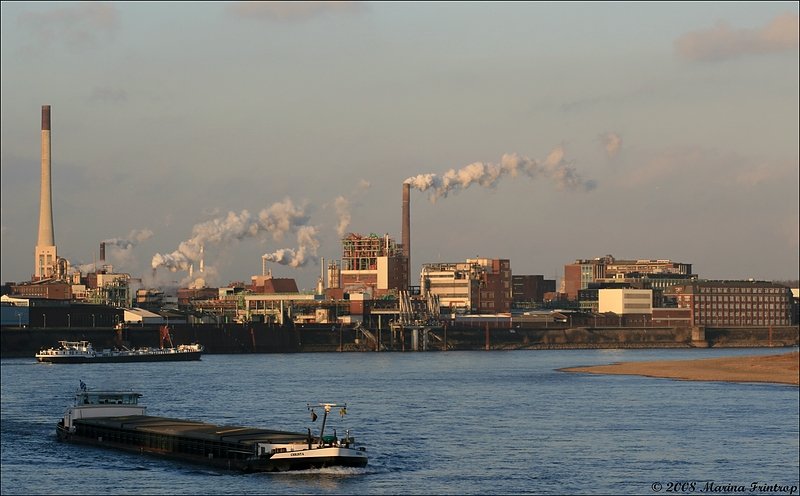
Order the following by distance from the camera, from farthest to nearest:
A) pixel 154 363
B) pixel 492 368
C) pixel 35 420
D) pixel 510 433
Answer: pixel 154 363 → pixel 492 368 → pixel 35 420 → pixel 510 433

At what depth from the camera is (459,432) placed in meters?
81.7

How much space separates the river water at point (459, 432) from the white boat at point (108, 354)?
25.1m

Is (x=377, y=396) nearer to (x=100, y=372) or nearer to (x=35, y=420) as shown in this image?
(x=35, y=420)

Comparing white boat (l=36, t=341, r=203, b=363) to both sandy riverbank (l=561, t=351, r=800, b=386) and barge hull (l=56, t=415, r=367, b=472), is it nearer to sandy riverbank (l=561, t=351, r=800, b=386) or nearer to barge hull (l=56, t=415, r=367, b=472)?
sandy riverbank (l=561, t=351, r=800, b=386)

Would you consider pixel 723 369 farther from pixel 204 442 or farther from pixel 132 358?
pixel 204 442

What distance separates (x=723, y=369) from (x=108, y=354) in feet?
241

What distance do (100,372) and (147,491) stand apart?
89.2 meters

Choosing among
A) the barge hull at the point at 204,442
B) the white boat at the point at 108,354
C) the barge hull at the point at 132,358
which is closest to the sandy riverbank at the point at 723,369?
the barge hull at the point at 132,358

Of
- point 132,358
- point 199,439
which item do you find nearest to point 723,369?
point 132,358

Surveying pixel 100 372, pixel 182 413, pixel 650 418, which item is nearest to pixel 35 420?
pixel 182 413

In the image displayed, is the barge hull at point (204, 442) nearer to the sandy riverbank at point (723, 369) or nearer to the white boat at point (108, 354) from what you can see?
the sandy riverbank at point (723, 369)

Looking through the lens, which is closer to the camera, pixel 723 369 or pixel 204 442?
pixel 204 442

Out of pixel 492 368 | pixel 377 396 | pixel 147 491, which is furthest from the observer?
pixel 492 368

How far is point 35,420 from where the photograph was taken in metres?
90.4
